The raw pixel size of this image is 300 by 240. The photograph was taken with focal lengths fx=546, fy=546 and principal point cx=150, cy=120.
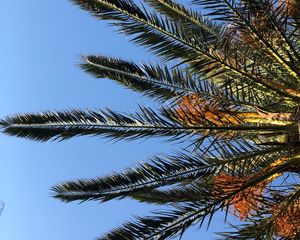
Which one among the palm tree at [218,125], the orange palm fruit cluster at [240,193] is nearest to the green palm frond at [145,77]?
the palm tree at [218,125]

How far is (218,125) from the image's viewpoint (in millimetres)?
6484

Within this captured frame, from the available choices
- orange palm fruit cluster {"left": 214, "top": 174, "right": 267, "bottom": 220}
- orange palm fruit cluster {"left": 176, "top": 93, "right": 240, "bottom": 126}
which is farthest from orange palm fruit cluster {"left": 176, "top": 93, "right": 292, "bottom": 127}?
orange palm fruit cluster {"left": 214, "top": 174, "right": 267, "bottom": 220}

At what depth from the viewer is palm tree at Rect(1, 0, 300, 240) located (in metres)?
6.42

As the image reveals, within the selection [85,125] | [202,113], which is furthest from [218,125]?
[85,125]

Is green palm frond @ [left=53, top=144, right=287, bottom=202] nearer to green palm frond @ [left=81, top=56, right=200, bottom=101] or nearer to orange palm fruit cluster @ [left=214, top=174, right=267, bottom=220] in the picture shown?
orange palm fruit cluster @ [left=214, top=174, right=267, bottom=220]

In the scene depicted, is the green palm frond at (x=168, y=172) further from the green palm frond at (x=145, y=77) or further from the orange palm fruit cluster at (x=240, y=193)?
the green palm frond at (x=145, y=77)

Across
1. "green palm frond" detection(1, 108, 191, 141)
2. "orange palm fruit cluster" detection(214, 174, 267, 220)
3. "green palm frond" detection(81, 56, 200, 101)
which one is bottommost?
"orange palm fruit cluster" detection(214, 174, 267, 220)

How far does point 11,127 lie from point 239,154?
369 centimetres

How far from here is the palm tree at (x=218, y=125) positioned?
21.1 ft

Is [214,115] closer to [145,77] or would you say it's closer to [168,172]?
[168,172]

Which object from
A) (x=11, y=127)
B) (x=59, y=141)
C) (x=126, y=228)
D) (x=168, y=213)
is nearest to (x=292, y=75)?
(x=168, y=213)

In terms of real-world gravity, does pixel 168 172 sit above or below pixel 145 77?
below

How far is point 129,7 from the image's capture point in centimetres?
767

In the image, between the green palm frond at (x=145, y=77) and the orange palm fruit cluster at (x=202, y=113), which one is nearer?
the orange palm fruit cluster at (x=202, y=113)
